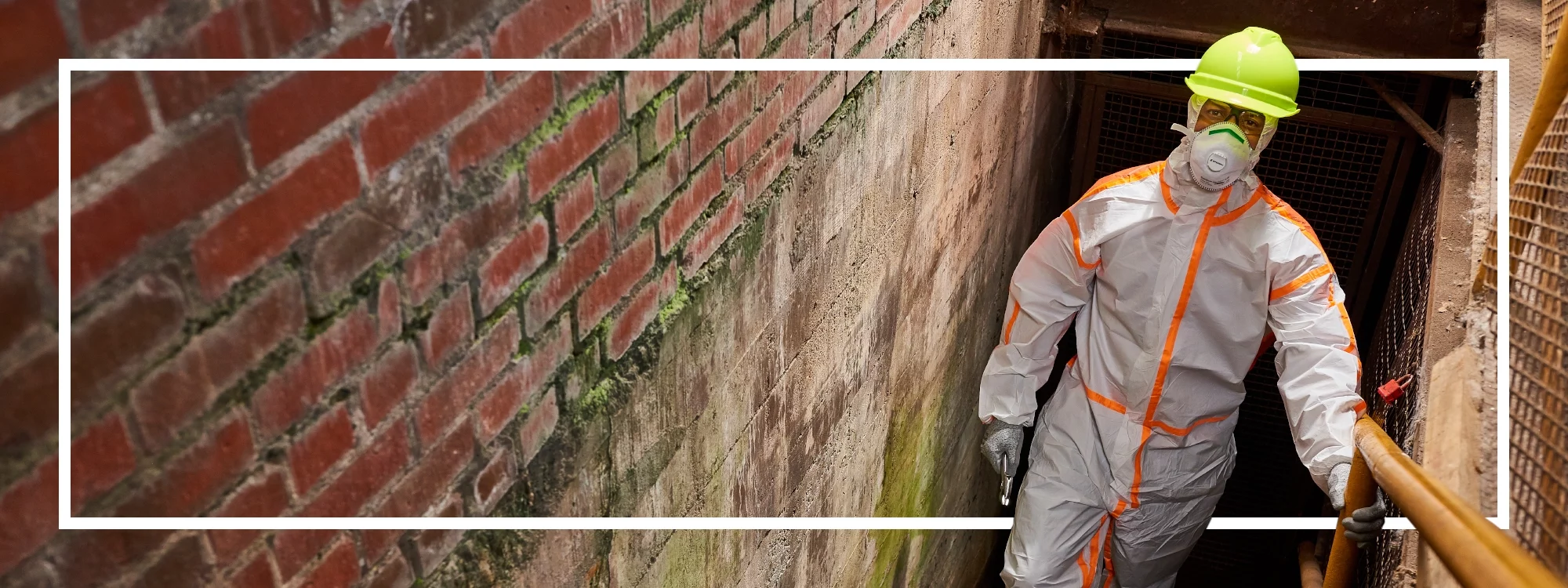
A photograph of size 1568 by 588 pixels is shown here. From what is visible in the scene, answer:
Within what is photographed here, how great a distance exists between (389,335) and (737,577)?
52.7 inches

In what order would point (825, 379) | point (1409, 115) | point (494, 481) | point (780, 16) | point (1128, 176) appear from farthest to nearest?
1. point (1409, 115)
2. point (1128, 176)
3. point (825, 379)
4. point (780, 16)
5. point (494, 481)

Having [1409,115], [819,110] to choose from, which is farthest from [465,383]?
[1409,115]

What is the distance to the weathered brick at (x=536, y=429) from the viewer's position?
1603 mm

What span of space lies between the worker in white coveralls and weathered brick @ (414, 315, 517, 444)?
2378 millimetres

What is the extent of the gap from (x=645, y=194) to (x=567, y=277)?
0.69 ft

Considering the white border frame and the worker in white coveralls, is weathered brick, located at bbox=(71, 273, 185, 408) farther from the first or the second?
the worker in white coveralls

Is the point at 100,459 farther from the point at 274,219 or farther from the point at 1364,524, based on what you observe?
the point at 1364,524

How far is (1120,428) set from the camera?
12.6ft

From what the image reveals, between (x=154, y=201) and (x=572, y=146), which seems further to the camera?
(x=572, y=146)

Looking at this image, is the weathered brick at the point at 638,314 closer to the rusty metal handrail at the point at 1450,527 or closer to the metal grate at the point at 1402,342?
the rusty metal handrail at the point at 1450,527

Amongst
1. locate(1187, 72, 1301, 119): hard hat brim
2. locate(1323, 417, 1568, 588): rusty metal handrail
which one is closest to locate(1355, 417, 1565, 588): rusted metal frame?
locate(1323, 417, 1568, 588): rusty metal handrail

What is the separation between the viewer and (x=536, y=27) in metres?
1.42

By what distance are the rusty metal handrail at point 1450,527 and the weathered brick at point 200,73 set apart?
51.7 inches

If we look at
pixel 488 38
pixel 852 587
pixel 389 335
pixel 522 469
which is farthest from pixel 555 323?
pixel 852 587
